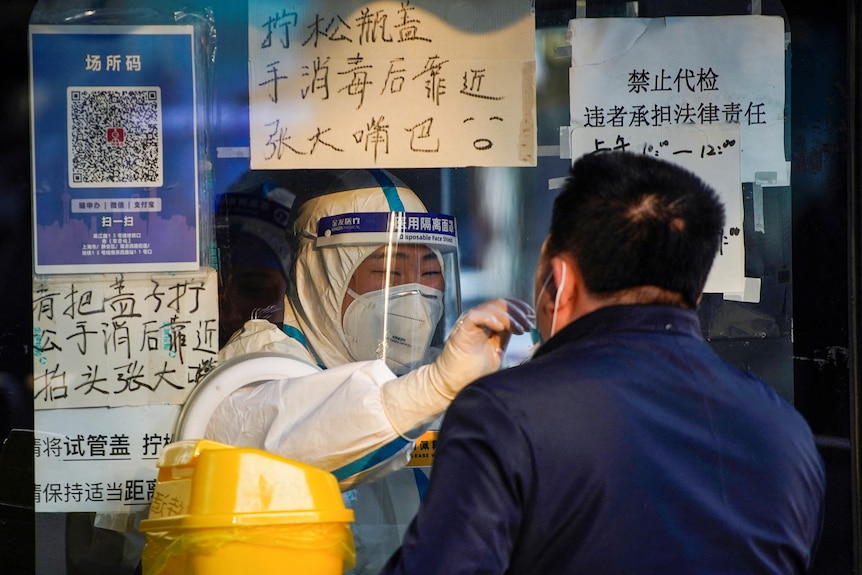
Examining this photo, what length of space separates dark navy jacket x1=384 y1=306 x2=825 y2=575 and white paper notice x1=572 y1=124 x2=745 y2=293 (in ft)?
4.22

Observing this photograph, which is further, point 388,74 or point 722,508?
point 388,74

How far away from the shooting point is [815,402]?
272 cm

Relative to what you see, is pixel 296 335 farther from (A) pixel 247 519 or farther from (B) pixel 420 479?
(A) pixel 247 519

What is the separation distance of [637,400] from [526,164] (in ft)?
4.56

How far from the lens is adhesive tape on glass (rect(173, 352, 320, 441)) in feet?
8.44

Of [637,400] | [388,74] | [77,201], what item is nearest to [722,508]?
[637,400]

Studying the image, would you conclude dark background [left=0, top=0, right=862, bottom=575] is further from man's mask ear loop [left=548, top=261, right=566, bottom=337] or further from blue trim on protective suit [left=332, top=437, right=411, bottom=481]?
man's mask ear loop [left=548, top=261, right=566, bottom=337]

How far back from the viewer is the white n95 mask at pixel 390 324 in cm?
271

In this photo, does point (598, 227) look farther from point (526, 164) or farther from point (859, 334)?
point (859, 334)

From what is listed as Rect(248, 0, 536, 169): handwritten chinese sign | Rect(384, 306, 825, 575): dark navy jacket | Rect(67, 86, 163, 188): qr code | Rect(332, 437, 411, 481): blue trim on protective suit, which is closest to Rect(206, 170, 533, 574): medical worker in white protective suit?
Rect(248, 0, 536, 169): handwritten chinese sign

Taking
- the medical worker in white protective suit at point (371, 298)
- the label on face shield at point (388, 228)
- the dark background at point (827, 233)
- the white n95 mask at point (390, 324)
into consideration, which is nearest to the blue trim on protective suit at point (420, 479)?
the medical worker in white protective suit at point (371, 298)

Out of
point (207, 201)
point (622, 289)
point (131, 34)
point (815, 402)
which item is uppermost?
point (131, 34)

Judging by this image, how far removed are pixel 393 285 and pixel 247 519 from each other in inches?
39.8

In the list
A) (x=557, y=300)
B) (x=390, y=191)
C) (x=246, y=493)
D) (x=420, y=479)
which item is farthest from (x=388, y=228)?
(x=557, y=300)
